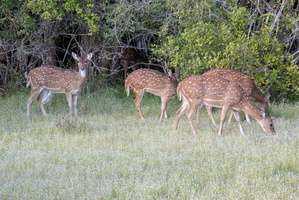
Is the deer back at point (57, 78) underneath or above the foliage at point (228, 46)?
underneath

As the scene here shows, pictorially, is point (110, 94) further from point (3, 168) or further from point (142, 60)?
point (3, 168)

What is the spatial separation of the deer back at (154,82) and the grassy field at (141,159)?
71cm

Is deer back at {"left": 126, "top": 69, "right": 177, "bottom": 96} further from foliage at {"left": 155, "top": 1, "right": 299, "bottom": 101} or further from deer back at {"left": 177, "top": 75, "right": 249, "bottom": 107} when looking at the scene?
deer back at {"left": 177, "top": 75, "right": 249, "bottom": 107}

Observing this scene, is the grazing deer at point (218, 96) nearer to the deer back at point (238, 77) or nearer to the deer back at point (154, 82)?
the deer back at point (238, 77)

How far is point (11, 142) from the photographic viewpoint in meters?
8.22

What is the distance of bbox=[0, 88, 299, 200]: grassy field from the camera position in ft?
18.9

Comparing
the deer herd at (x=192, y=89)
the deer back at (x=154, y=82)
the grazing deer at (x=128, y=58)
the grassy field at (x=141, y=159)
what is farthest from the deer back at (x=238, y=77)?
the grazing deer at (x=128, y=58)

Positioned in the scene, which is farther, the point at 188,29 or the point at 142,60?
the point at 142,60

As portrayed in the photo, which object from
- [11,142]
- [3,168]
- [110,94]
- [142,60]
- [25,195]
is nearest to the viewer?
[25,195]

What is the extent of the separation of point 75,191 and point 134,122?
4.65 m

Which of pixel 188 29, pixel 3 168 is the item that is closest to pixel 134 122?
pixel 188 29

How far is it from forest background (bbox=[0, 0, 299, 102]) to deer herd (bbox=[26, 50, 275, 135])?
0.60 metres

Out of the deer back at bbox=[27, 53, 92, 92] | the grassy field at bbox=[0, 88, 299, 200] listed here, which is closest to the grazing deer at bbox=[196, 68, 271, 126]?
the grassy field at bbox=[0, 88, 299, 200]

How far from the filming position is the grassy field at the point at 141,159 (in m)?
5.76
